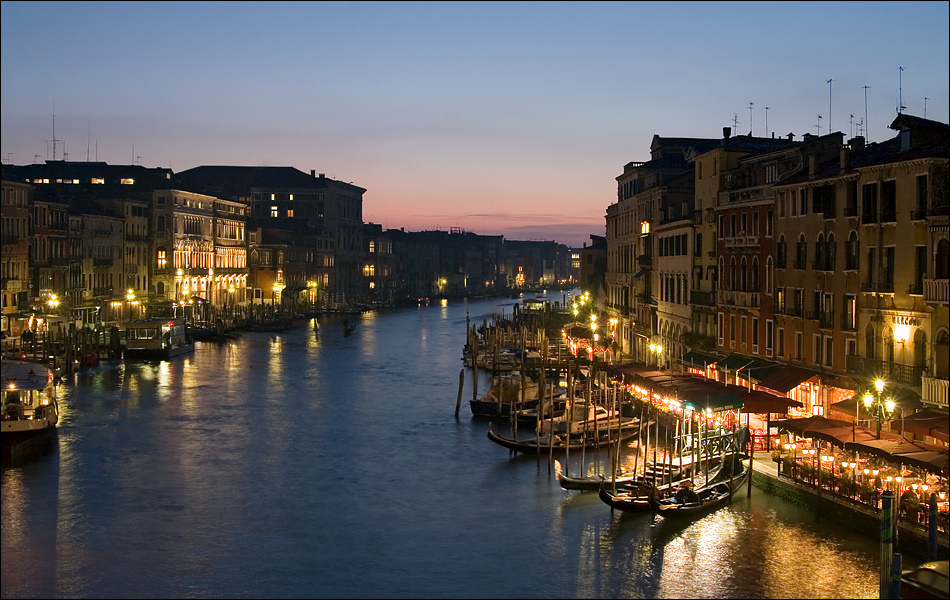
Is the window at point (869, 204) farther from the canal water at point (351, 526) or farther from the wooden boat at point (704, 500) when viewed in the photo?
the canal water at point (351, 526)

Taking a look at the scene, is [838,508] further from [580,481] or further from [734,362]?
[734,362]

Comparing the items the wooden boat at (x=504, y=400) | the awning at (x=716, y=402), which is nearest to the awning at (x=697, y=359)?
the wooden boat at (x=504, y=400)

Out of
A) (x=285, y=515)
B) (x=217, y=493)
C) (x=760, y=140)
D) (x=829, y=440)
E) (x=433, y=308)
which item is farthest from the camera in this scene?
(x=433, y=308)

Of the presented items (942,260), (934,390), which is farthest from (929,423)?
(942,260)

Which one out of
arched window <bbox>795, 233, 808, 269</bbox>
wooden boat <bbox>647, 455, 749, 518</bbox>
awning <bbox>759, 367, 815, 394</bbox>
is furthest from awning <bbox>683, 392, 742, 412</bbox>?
arched window <bbox>795, 233, 808, 269</bbox>

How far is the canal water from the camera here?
1647cm

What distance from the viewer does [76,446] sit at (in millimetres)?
26266

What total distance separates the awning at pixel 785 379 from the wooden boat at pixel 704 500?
3.59m

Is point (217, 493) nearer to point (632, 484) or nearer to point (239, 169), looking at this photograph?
point (632, 484)

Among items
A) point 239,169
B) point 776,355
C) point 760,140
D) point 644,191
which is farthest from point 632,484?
point 239,169

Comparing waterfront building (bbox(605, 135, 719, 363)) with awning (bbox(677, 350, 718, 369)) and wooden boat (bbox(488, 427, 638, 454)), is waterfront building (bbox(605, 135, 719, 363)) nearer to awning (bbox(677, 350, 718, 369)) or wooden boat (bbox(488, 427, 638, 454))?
awning (bbox(677, 350, 718, 369))

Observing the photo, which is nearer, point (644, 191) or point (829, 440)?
point (829, 440)

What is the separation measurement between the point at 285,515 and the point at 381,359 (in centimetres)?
3120

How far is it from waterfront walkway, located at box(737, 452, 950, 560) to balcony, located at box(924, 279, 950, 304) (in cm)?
357
